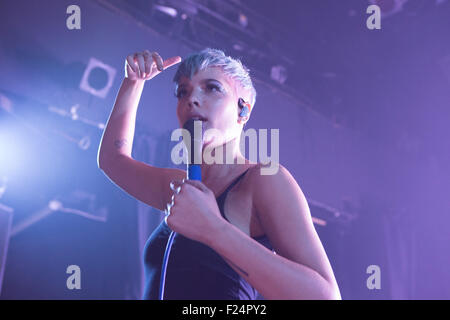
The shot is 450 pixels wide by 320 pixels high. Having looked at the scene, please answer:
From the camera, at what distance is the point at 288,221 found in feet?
3.99

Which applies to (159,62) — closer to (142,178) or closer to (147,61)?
(147,61)

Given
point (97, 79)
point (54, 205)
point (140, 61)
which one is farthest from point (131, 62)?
point (97, 79)

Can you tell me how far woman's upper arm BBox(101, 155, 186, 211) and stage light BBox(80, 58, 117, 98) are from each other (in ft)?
7.67

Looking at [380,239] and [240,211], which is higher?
[380,239]

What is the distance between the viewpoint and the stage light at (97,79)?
3.94m

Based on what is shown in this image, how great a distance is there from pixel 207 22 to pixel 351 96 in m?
2.17

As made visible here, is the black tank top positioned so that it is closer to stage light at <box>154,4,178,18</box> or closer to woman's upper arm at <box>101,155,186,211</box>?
woman's upper arm at <box>101,155,186,211</box>

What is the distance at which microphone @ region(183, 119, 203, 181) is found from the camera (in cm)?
126

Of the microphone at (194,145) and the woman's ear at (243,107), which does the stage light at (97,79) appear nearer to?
the woman's ear at (243,107)

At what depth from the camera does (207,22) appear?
4.80 meters

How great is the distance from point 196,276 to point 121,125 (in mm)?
764

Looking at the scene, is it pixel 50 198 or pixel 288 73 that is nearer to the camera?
pixel 50 198
